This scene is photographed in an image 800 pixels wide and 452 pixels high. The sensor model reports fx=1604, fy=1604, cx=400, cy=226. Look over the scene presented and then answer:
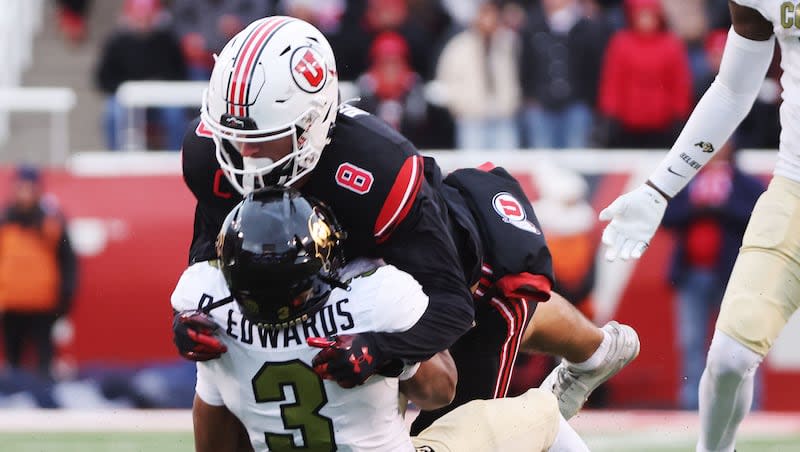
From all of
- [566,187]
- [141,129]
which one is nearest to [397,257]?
[566,187]

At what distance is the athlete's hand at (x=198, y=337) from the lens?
3.82 m

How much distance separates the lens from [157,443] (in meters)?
7.20

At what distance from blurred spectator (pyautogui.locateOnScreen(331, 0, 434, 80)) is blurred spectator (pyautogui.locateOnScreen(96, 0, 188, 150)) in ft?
3.52

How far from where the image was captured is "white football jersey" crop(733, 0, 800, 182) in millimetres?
4949

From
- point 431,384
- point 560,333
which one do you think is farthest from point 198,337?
point 560,333

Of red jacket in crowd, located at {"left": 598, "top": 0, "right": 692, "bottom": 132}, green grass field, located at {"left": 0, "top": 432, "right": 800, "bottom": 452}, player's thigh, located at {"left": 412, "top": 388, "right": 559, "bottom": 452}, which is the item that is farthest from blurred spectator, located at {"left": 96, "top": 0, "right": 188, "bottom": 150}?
player's thigh, located at {"left": 412, "top": 388, "right": 559, "bottom": 452}

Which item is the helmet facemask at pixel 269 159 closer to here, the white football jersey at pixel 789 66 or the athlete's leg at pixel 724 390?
the athlete's leg at pixel 724 390

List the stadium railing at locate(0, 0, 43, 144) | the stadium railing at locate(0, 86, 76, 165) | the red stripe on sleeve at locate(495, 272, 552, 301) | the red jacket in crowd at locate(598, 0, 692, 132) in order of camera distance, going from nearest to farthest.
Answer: the red stripe on sleeve at locate(495, 272, 552, 301), the red jacket in crowd at locate(598, 0, 692, 132), the stadium railing at locate(0, 86, 76, 165), the stadium railing at locate(0, 0, 43, 144)

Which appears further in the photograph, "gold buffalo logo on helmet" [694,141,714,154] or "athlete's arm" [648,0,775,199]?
"gold buffalo logo on helmet" [694,141,714,154]

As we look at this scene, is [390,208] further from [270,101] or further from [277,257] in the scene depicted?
[277,257]

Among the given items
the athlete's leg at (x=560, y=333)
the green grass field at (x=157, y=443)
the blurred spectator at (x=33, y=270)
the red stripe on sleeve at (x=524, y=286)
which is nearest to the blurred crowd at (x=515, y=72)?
the blurred spectator at (x=33, y=270)

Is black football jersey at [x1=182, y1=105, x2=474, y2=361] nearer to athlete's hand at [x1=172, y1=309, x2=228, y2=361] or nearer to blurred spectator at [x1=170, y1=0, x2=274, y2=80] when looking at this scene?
athlete's hand at [x1=172, y1=309, x2=228, y2=361]

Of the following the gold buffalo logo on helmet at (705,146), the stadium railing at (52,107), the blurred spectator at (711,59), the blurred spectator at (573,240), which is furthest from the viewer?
the stadium railing at (52,107)

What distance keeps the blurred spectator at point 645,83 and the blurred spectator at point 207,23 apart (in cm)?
248
